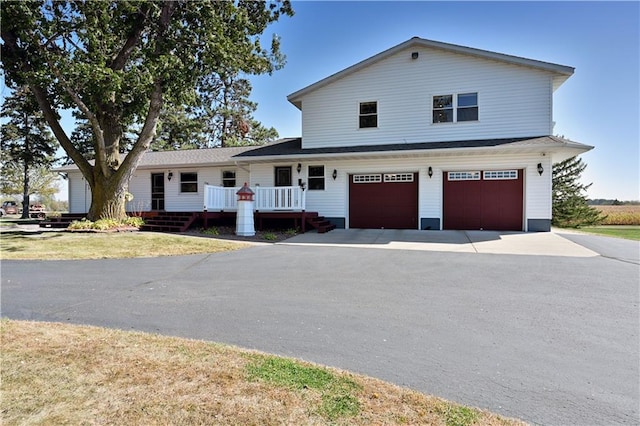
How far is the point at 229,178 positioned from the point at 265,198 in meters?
3.98

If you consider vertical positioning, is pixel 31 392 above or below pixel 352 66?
below

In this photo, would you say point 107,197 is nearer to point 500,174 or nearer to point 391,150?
point 391,150

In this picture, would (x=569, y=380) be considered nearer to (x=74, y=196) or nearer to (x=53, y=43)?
(x=53, y=43)

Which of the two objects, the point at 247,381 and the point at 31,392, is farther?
the point at 247,381

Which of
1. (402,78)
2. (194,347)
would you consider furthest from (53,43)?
(194,347)

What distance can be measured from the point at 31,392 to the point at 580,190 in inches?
1272

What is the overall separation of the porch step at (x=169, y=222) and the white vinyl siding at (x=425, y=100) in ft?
19.4

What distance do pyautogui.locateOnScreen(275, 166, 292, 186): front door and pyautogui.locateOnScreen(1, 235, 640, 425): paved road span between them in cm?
782

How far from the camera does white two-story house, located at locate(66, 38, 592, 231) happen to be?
12820 mm

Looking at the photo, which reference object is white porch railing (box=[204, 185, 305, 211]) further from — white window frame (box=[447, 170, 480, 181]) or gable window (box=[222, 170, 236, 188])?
white window frame (box=[447, 170, 480, 181])

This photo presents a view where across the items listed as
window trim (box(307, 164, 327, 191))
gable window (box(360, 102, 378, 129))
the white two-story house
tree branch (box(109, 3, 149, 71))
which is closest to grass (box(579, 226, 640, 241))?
the white two-story house

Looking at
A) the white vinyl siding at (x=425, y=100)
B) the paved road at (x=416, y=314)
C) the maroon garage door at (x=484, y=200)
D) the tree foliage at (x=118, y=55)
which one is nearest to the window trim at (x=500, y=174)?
the maroon garage door at (x=484, y=200)

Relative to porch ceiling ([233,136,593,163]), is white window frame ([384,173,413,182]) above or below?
below

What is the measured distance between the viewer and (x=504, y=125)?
13148 millimetres
